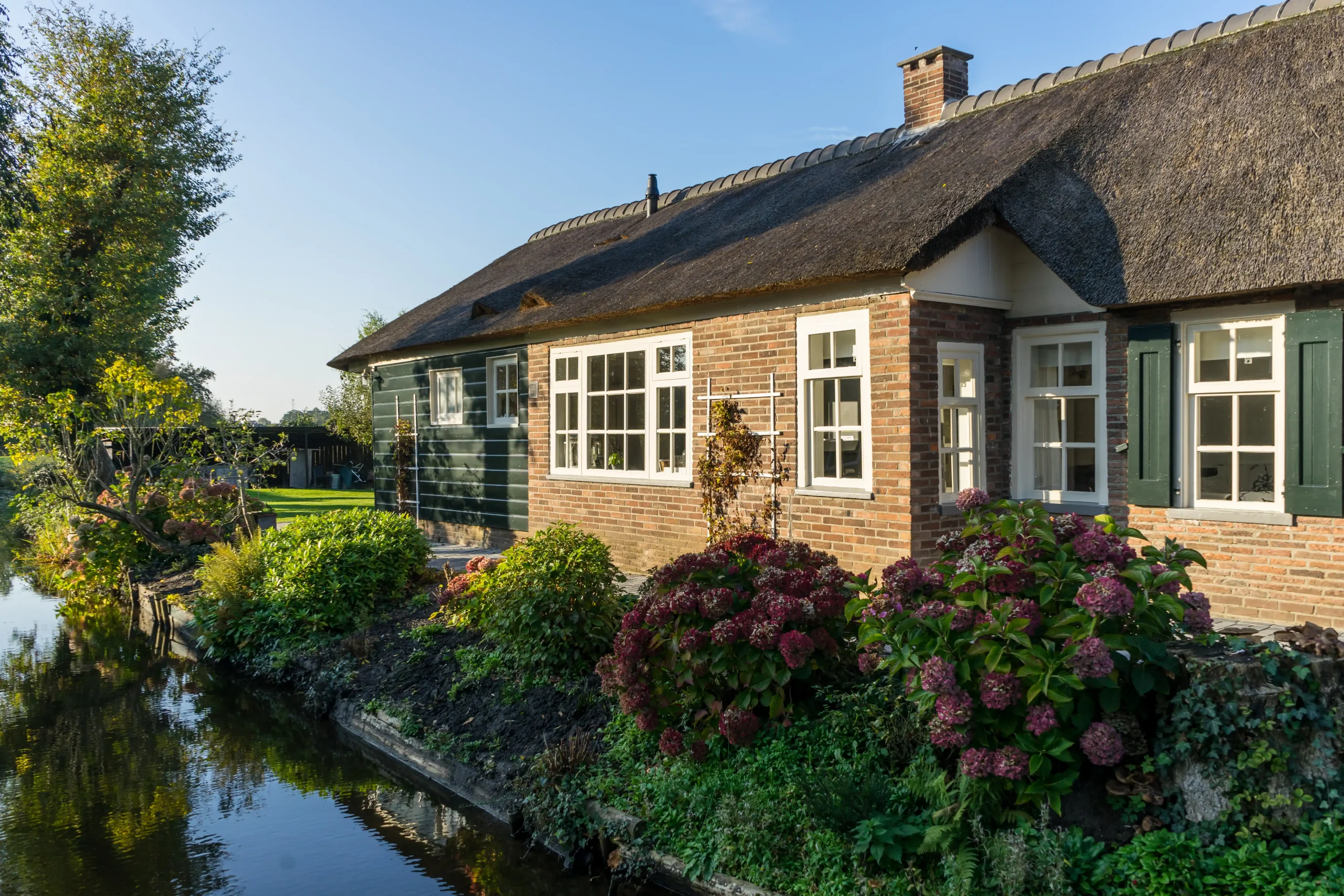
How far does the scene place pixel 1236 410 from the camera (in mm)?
7672

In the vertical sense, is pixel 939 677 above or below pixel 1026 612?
below

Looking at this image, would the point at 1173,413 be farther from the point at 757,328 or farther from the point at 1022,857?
the point at 1022,857

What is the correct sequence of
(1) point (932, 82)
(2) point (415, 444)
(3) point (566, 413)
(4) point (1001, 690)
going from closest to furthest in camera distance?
(4) point (1001, 690) < (1) point (932, 82) < (3) point (566, 413) < (2) point (415, 444)

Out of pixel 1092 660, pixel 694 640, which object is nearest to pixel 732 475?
pixel 694 640

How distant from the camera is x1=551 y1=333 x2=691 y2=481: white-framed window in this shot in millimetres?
10766

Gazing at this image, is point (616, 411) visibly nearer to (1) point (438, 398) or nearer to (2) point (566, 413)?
(2) point (566, 413)

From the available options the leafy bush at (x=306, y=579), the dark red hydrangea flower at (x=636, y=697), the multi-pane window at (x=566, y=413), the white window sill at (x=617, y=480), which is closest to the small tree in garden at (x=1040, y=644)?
the dark red hydrangea flower at (x=636, y=697)

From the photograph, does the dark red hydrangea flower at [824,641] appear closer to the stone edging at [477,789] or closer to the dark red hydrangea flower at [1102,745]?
the stone edging at [477,789]

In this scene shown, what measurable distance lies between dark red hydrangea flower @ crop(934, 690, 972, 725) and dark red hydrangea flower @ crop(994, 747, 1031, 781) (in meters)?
0.19

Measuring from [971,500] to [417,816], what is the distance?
393 cm

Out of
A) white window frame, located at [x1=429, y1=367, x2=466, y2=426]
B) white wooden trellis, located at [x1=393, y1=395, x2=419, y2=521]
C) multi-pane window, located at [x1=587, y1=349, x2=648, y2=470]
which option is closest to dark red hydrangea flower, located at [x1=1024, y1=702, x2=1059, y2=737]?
multi-pane window, located at [x1=587, y1=349, x2=648, y2=470]

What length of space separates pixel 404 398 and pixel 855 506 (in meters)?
9.80

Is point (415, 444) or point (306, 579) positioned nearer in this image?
point (306, 579)

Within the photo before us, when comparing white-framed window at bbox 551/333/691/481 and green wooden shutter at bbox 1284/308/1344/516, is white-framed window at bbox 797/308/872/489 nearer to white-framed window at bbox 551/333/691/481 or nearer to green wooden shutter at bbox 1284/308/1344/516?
white-framed window at bbox 551/333/691/481
